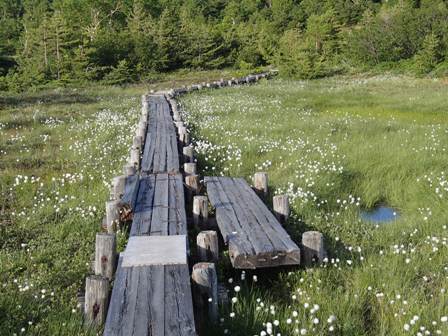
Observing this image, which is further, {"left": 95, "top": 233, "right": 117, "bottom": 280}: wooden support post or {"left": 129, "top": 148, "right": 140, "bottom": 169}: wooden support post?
{"left": 129, "top": 148, "right": 140, "bottom": 169}: wooden support post

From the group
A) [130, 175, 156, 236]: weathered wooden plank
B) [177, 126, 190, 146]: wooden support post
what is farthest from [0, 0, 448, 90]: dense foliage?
[130, 175, 156, 236]: weathered wooden plank

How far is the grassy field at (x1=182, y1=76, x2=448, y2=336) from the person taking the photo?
15.0 ft

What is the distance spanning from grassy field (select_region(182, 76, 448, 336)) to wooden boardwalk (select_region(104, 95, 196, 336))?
1.75 feet

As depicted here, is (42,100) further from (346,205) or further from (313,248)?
(313,248)

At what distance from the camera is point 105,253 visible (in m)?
5.14

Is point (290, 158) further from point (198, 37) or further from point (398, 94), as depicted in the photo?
point (198, 37)

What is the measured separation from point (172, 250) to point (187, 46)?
159 feet

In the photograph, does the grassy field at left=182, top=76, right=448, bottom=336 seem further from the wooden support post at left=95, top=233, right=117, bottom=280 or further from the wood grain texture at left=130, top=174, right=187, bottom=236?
the wooden support post at left=95, top=233, right=117, bottom=280

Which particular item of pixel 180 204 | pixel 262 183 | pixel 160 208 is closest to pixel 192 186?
pixel 180 204

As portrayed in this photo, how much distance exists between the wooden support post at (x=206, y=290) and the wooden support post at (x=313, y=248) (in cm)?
145

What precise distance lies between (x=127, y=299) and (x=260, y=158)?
7676mm

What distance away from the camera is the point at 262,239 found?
5707 millimetres

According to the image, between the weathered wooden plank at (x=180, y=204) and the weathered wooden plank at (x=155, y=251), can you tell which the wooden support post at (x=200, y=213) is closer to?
the weathered wooden plank at (x=180, y=204)

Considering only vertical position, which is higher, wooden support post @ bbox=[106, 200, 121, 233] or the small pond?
wooden support post @ bbox=[106, 200, 121, 233]
